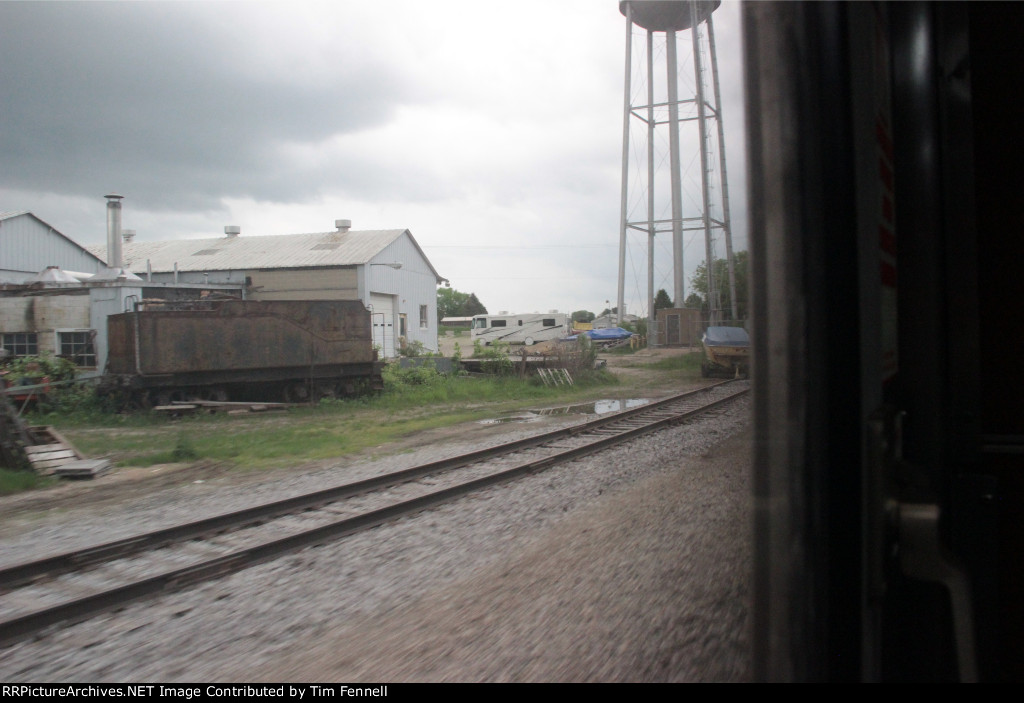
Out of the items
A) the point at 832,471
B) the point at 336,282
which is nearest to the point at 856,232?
the point at 832,471

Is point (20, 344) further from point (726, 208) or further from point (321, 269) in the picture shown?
point (726, 208)

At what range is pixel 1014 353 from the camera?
5.43 feet

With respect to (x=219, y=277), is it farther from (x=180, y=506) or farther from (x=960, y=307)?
(x=960, y=307)

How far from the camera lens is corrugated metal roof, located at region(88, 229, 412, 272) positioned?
25.2m

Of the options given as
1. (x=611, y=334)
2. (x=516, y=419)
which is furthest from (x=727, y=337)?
(x=611, y=334)

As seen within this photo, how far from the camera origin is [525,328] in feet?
154

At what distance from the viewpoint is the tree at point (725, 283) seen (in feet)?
4.62

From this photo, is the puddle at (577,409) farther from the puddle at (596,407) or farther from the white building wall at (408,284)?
the white building wall at (408,284)

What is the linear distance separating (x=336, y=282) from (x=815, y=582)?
24.7 meters

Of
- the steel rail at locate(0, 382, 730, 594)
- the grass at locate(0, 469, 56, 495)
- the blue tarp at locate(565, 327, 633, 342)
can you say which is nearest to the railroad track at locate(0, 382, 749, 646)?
the steel rail at locate(0, 382, 730, 594)

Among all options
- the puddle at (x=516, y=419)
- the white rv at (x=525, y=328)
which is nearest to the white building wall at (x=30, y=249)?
the puddle at (x=516, y=419)

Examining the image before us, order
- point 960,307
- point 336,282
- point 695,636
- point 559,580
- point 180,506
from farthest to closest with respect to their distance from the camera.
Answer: point 336,282, point 180,506, point 559,580, point 695,636, point 960,307

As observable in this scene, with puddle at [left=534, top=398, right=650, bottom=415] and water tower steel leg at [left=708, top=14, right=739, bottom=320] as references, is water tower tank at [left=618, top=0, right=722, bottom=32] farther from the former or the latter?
puddle at [left=534, top=398, right=650, bottom=415]

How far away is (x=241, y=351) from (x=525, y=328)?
31.2 metres
